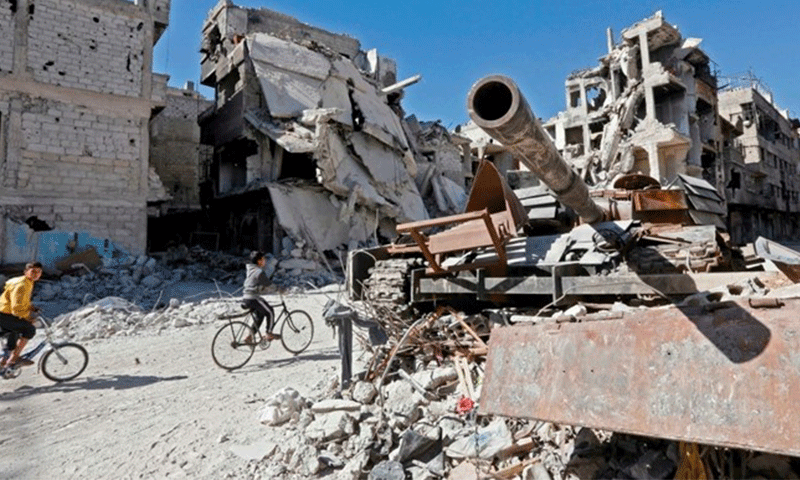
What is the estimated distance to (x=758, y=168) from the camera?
116ft

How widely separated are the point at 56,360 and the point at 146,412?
2968 mm

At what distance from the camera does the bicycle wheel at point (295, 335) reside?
8.18 m

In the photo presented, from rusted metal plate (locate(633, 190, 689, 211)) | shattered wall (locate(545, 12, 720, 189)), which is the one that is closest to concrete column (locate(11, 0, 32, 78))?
rusted metal plate (locate(633, 190, 689, 211))

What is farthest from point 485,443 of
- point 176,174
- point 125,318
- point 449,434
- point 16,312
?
point 176,174

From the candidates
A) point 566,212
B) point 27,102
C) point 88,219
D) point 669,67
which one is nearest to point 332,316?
point 566,212

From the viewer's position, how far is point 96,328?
388 inches

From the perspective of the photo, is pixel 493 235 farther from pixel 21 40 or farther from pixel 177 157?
pixel 177 157

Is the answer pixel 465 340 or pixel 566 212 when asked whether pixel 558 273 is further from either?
pixel 566 212

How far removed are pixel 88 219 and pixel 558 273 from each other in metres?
16.2

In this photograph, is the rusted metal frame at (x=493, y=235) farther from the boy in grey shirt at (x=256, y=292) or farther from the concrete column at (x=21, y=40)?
the concrete column at (x=21, y=40)

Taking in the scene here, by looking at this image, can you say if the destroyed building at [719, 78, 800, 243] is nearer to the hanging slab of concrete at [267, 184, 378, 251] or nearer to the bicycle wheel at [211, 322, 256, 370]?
the hanging slab of concrete at [267, 184, 378, 251]

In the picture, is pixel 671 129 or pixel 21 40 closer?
pixel 21 40

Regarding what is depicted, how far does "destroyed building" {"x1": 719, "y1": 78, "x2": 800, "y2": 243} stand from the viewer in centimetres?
3344

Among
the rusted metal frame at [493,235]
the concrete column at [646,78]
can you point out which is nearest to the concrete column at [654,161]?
the concrete column at [646,78]
